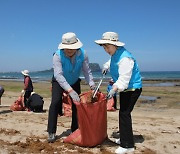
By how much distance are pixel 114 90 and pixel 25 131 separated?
2515mm

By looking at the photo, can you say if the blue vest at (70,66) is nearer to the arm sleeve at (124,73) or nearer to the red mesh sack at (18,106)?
the arm sleeve at (124,73)

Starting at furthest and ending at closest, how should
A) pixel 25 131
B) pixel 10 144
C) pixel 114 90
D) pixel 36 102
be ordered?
pixel 36 102 → pixel 25 131 → pixel 10 144 → pixel 114 90

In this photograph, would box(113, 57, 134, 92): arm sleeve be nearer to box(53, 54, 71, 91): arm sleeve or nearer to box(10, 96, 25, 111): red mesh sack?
box(53, 54, 71, 91): arm sleeve

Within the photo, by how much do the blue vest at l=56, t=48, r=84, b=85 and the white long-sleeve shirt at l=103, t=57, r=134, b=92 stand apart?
0.90 meters

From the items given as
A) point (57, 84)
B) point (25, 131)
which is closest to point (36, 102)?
point (25, 131)

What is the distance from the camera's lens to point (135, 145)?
5.51 m

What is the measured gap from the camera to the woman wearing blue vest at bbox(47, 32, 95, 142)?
539 centimetres

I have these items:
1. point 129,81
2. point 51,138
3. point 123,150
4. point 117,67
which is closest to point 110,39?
point 117,67

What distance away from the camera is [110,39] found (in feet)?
16.8

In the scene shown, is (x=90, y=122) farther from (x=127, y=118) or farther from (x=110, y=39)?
(x=110, y=39)

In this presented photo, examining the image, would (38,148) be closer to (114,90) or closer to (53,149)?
(53,149)

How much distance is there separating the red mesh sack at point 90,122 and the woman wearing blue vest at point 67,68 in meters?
0.21

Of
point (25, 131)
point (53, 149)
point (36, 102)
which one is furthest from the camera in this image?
point (36, 102)

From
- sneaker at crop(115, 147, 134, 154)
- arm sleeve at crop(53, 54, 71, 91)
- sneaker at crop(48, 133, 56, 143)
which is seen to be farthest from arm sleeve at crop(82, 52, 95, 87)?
sneaker at crop(115, 147, 134, 154)
